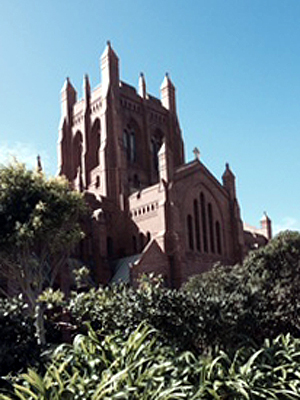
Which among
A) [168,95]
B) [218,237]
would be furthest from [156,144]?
[218,237]

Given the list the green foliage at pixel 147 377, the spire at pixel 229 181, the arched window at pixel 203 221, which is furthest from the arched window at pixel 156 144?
the green foliage at pixel 147 377

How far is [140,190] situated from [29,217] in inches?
1047

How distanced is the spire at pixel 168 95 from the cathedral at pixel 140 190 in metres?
0.12

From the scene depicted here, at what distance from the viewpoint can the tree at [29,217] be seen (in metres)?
20.5

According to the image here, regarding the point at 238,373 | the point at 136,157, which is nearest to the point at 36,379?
the point at 238,373

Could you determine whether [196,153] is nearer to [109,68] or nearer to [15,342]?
[109,68]

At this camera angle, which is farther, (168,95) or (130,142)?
(168,95)

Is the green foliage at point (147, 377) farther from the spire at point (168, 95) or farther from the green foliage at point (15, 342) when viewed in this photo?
the spire at point (168, 95)

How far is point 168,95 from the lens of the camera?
2286 inches

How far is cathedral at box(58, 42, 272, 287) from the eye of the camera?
4031 cm

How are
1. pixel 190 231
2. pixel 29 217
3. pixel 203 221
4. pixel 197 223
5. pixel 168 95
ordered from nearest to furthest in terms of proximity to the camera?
pixel 29 217 < pixel 190 231 < pixel 197 223 < pixel 203 221 < pixel 168 95

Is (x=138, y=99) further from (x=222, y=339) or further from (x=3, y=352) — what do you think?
(x=3, y=352)

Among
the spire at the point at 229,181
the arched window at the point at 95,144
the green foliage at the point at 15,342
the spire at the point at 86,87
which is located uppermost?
the spire at the point at 86,87

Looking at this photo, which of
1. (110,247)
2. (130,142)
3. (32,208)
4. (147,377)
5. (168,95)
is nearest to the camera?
(147,377)
